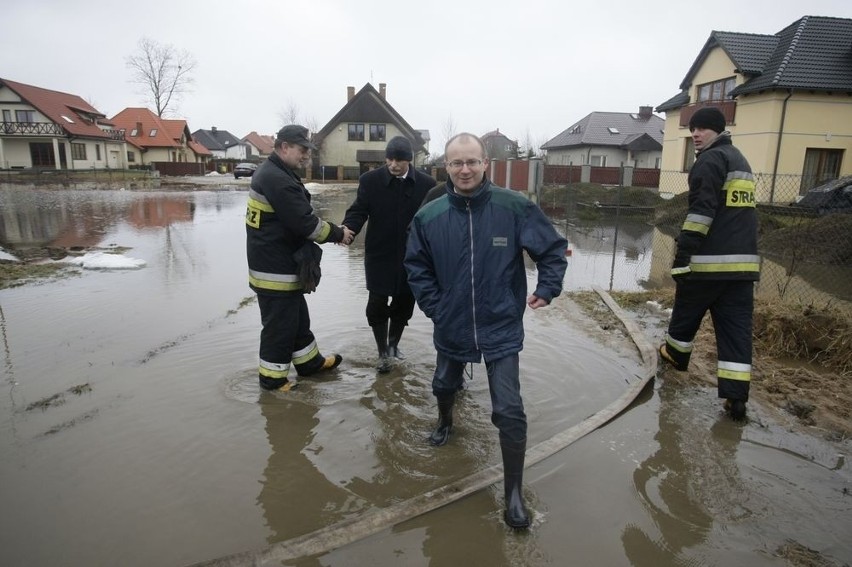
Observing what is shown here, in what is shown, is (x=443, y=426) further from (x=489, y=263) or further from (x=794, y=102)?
(x=794, y=102)

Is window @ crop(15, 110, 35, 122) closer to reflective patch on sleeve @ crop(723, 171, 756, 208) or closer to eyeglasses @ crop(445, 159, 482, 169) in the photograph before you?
eyeglasses @ crop(445, 159, 482, 169)

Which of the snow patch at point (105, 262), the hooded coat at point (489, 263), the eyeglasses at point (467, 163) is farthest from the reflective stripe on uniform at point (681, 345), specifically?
the snow patch at point (105, 262)

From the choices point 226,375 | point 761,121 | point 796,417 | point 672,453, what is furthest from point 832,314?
point 761,121

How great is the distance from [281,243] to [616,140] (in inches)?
1810

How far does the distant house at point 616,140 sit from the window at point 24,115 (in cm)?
4450

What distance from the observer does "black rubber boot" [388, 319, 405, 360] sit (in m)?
5.16

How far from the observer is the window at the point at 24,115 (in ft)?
151

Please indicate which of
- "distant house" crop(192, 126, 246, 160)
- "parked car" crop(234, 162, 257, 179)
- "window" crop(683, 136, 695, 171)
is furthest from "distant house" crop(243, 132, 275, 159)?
"window" crop(683, 136, 695, 171)

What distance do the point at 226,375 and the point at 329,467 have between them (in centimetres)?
182

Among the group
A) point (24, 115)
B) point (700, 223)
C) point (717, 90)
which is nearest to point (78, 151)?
point (24, 115)

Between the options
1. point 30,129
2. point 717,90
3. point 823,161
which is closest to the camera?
point 823,161

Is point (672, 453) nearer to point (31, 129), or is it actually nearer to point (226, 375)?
point (226, 375)

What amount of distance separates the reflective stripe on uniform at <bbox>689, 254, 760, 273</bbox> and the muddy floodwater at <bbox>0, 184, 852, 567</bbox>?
1104mm

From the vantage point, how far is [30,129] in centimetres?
4534
